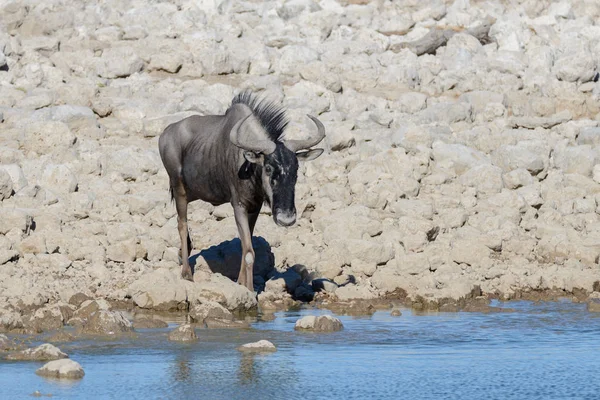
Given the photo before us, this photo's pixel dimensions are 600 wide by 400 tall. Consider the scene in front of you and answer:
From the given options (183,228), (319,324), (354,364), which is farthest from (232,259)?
(354,364)

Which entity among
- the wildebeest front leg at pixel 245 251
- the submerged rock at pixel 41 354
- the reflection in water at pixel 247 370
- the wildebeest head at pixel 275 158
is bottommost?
the reflection in water at pixel 247 370

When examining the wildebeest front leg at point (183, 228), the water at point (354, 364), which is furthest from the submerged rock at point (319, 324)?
the wildebeest front leg at point (183, 228)

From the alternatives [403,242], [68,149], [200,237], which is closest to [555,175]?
[403,242]

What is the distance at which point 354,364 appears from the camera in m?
9.58

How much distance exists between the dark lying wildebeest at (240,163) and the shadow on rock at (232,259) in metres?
0.29

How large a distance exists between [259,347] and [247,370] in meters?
0.84

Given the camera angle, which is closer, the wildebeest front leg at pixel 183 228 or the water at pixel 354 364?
the water at pixel 354 364

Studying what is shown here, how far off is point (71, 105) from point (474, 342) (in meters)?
10.1

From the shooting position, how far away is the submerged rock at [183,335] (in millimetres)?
10477

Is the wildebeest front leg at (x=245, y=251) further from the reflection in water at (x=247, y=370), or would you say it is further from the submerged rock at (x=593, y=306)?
the submerged rock at (x=593, y=306)

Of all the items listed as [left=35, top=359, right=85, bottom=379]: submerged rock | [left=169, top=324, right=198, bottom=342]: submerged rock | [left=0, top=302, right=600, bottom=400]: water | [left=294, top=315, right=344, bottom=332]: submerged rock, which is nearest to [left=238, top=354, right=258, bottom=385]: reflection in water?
[left=0, top=302, right=600, bottom=400]: water

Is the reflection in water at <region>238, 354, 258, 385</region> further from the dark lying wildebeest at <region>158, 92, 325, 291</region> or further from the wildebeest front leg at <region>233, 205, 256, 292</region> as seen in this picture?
the wildebeest front leg at <region>233, 205, 256, 292</region>

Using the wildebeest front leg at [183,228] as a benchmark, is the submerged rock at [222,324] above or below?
below

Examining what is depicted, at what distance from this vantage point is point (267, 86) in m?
21.7
